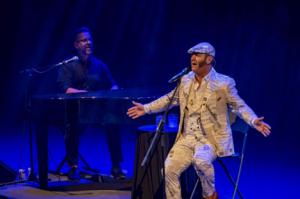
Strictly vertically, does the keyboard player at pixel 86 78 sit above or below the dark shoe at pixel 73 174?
above

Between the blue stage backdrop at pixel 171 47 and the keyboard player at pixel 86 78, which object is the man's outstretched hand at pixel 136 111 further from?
the blue stage backdrop at pixel 171 47

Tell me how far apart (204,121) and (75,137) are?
173 cm

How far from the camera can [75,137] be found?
627 cm

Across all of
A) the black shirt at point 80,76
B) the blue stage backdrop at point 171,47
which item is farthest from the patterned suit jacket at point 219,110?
the blue stage backdrop at point 171,47

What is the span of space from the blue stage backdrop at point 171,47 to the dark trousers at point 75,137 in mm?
794

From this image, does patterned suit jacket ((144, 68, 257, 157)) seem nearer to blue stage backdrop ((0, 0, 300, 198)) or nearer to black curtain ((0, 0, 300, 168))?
blue stage backdrop ((0, 0, 300, 198))

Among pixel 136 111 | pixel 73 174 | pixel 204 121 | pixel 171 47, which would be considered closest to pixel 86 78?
pixel 73 174

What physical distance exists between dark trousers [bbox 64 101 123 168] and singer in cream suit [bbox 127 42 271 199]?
111 cm

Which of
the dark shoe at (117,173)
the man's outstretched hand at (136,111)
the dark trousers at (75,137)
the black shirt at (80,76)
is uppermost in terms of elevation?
the black shirt at (80,76)

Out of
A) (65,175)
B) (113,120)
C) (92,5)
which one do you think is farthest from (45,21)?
(113,120)

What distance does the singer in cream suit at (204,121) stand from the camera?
4.89 meters

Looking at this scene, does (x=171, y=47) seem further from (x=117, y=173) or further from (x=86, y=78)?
(x=117, y=173)

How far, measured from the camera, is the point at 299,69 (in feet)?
26.0

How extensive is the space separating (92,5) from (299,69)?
3145mm
